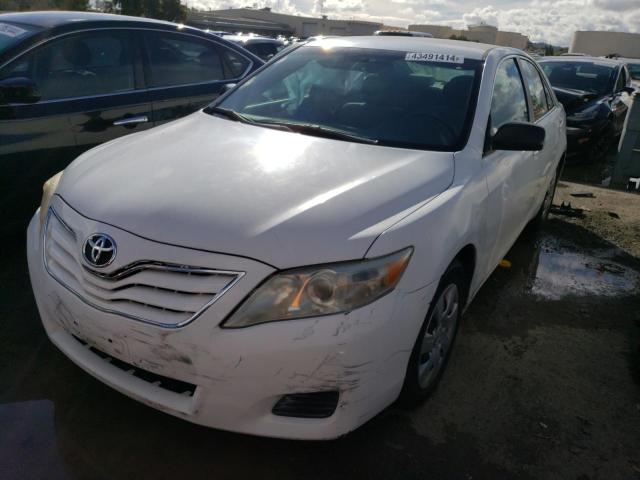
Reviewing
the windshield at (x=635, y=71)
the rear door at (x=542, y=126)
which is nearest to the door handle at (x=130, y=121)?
the rear door at (x=542, y=126)

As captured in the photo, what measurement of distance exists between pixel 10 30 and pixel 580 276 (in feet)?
15.2

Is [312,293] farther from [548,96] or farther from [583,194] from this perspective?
[583,194]

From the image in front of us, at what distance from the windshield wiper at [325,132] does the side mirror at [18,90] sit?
5.77 feet

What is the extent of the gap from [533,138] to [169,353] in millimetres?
2091

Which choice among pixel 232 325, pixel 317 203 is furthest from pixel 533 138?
pixel 232 325

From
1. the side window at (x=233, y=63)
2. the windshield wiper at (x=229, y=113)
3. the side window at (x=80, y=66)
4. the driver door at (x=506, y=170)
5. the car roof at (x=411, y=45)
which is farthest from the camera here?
the side window at (x=233, y=63)

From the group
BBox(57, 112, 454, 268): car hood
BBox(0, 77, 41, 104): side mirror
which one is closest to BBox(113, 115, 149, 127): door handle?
BBox(0, 77, 41, 104): side mirror

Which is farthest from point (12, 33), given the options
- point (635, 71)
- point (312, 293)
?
point (635, 71)

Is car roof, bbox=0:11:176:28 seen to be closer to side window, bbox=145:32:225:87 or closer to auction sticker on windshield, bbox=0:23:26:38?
auction sticker on windshield, bbox=0:23:26:38

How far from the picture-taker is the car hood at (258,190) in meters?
1.87

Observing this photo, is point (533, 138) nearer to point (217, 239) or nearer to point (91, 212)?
point (217, 239)

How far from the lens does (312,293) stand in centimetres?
182

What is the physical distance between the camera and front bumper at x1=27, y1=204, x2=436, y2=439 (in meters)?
1.78

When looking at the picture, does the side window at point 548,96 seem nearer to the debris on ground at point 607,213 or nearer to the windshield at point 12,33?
the debris on ground at point 607,213
